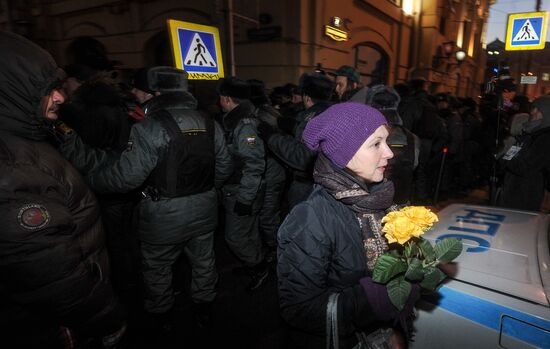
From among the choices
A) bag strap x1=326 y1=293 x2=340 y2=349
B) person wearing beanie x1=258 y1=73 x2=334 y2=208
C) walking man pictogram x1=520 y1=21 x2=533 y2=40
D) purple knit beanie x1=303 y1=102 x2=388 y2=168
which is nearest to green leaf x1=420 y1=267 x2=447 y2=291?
bag strap x1=326 y1=293 x2=340 y2=349

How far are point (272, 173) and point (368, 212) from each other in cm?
253

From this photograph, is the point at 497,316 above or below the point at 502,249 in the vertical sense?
below

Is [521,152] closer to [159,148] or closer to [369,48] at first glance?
[159,148]

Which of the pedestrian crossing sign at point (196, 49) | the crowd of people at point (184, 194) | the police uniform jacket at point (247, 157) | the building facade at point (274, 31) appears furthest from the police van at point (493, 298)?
the building facade at point (274, 31)

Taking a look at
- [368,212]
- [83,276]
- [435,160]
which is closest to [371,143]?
[368,212]

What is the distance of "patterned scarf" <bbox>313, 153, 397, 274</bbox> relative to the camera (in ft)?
4.78

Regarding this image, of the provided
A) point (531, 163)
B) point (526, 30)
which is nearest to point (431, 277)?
point (531, 163)

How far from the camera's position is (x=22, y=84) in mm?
1366

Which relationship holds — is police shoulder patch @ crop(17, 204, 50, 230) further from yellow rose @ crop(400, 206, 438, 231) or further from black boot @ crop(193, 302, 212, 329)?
black boot @ crop(193, 302, 212, 329)

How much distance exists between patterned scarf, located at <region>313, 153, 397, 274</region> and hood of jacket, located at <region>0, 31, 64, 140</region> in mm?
1322

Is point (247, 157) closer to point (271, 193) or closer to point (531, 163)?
point (271, 193)

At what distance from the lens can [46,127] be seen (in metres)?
1.53

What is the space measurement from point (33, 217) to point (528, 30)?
12400 millimetres

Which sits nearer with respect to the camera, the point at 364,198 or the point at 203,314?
the point at 364,198
